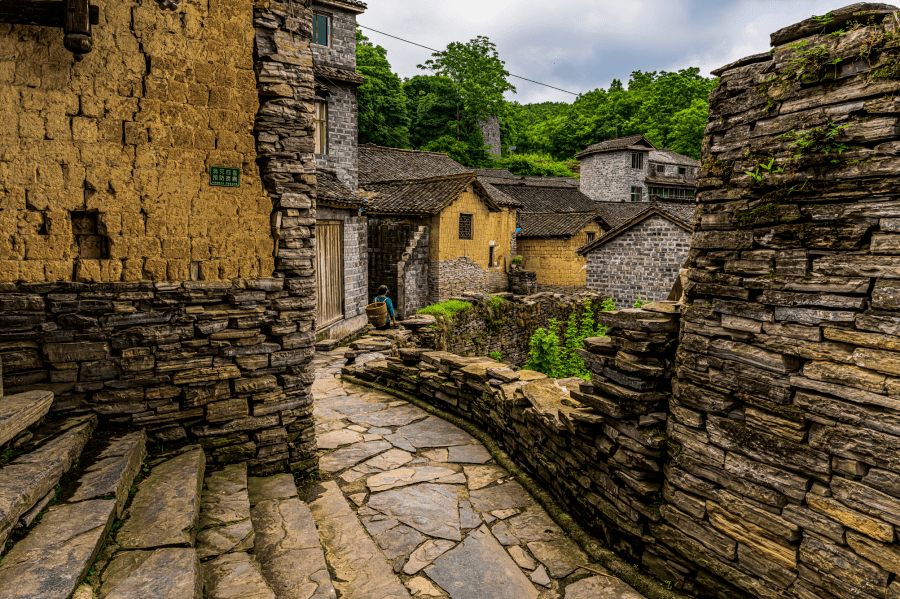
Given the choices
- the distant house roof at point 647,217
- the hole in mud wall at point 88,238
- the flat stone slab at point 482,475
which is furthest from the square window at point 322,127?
the flat stone slab at point 482,475

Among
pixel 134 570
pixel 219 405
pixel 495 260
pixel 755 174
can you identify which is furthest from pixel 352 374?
pixel 495 260

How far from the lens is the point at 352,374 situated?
825cm

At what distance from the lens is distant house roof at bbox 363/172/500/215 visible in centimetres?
1808

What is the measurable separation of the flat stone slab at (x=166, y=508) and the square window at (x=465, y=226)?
637 inches

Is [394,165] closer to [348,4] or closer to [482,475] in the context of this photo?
[348,4]

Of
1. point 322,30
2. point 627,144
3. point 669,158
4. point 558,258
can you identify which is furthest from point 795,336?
point 669,158

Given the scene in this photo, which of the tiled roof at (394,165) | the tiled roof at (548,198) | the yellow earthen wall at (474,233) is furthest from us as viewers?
the tiled roof at (548,198)

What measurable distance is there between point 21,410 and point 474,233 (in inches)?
694

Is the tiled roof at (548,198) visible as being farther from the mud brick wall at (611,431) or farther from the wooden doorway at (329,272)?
the mud brick wall at (611,431)

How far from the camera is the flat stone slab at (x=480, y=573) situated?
3.27m

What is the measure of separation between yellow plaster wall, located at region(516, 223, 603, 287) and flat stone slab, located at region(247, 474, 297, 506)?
2172 centimetres

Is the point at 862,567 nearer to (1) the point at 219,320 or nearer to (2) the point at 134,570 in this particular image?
(2) the point at 134,570

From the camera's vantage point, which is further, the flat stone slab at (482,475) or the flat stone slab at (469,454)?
the flat stone slab at (469,454)

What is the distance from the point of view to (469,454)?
5441 mm
